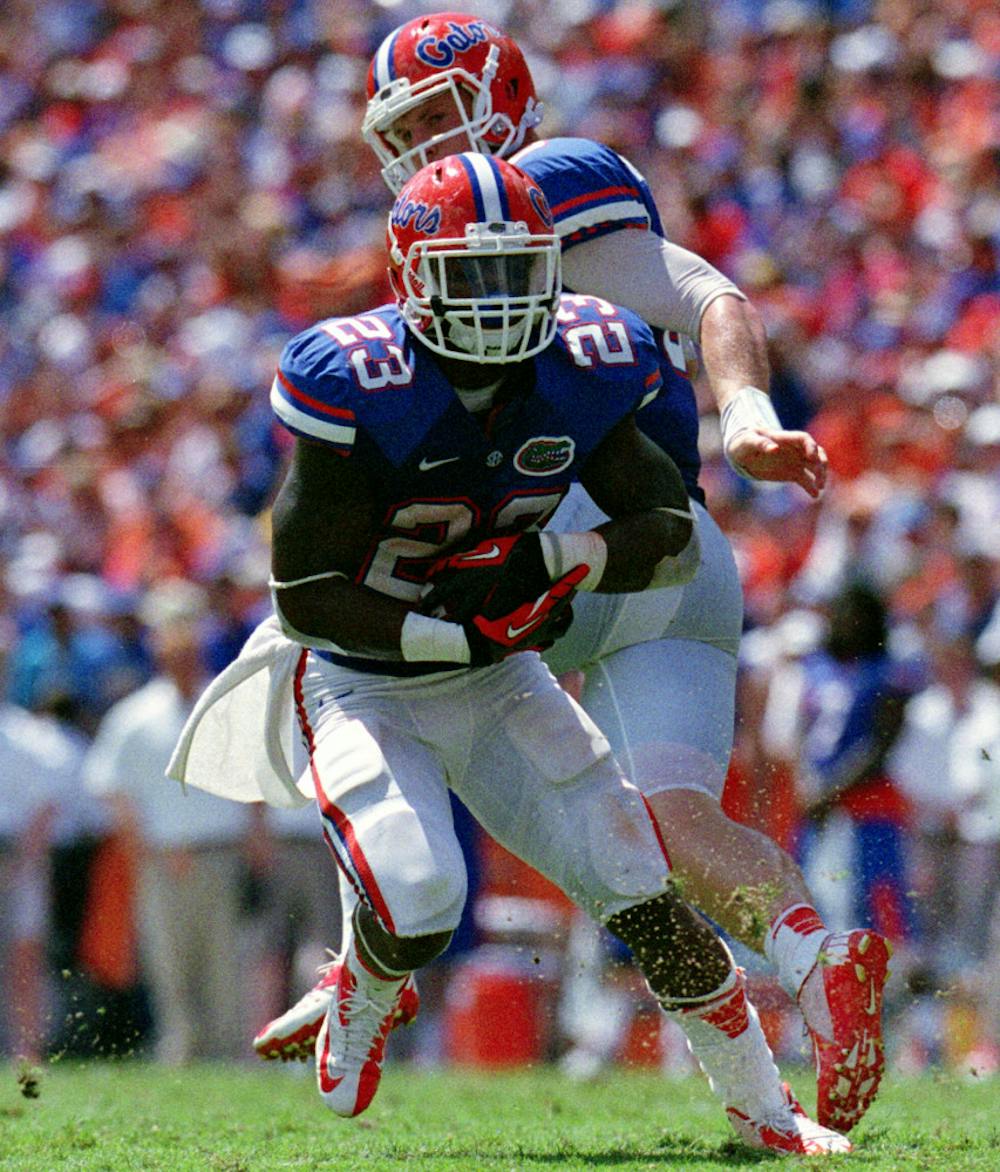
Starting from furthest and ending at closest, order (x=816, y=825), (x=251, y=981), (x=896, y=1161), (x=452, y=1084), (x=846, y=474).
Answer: (x=846, y=474) < (x=251, y=981) < (x=816, y=825) < (x=452, y=1084) < (x=896, y=1161)

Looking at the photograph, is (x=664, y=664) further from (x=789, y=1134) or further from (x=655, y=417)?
(x=789, y=1134)

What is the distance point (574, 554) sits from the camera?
4.12 m

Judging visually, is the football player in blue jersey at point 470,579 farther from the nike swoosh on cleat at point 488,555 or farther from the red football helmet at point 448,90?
the red football helmet at point 448,90

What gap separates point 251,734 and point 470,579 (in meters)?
1.01

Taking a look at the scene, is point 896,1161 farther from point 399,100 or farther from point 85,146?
point 85,146

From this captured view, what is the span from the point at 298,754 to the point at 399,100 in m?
1.49

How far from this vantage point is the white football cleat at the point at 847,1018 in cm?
406

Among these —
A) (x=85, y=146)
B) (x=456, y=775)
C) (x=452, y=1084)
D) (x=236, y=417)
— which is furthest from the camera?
(x=85, y=146)

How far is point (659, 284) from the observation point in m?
4.65

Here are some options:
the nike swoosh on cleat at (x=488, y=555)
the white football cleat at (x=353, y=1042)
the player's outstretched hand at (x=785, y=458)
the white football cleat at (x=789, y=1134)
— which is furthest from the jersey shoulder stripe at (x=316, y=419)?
the white football cleat at (x=789, y=1134)

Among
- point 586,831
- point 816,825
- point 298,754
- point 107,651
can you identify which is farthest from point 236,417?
point 586,831

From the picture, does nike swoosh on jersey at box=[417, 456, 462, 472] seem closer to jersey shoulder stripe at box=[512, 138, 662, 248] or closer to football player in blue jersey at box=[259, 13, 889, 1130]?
football player in blue jersey at box=[259, 13, 889, 1130]

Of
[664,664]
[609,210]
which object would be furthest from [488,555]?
[609,210]

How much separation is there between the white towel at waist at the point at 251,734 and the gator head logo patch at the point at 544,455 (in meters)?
0.79
